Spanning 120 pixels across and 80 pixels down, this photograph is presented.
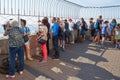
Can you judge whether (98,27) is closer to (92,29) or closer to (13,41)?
(92,29)

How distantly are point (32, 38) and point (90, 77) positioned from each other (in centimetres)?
373

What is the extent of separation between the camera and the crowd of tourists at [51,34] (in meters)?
7.68

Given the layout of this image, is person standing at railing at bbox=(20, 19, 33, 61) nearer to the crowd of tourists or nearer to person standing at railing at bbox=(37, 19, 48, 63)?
the crowd of tourists

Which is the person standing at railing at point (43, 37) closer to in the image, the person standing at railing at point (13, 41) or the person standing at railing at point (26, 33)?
the person standing at railing at point (26, 33)

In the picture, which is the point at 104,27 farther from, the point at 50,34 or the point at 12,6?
the point at 12,6

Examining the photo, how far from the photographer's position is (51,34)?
1094cm

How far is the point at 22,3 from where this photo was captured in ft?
31.8

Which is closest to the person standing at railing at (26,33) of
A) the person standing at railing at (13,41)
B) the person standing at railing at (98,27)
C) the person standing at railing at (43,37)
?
the person standing at railing at (43,37)

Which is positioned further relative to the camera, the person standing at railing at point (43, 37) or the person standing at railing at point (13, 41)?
the person standing at railing at point (43, 37)

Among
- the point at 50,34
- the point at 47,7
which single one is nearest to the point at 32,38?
the point at 50,34

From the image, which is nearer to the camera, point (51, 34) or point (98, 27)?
point (51, 34)

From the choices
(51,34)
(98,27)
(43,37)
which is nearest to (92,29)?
(98,27)

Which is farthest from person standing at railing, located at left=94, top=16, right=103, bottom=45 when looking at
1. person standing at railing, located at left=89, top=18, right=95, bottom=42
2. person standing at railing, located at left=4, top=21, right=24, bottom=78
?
person standing at railing, located at left=4, top=21, right=24, bottom=78

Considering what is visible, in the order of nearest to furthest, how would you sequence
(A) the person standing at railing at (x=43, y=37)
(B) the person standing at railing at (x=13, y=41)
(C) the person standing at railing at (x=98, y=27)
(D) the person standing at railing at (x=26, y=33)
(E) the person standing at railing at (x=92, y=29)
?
(B) the person standing at railing at (x=13, y=41) → (D) the person standing at railing at (x=26, y=33) → (A) the person standing at railing at (x=43, y=37) → (C) the person standing at railing at (x=98, y=27) → (E) the person standing at railing at (x=92, y=29)
